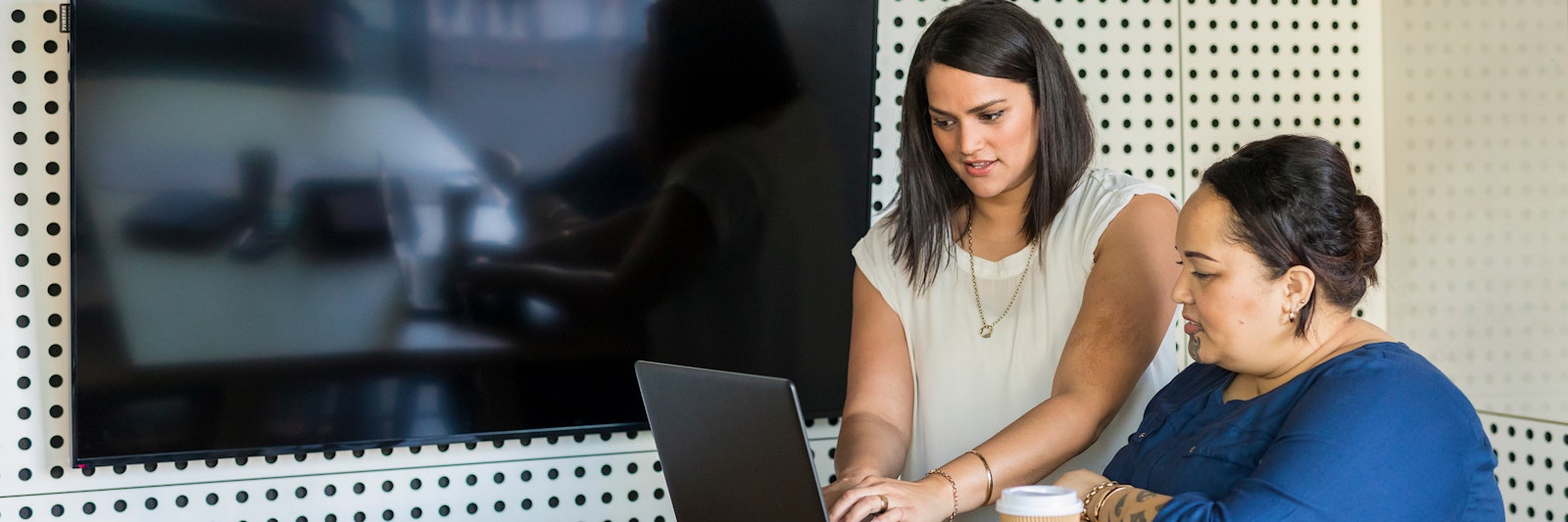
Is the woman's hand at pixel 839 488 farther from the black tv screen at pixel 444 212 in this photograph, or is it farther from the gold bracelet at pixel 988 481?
the black tv screen at pixel 444 212

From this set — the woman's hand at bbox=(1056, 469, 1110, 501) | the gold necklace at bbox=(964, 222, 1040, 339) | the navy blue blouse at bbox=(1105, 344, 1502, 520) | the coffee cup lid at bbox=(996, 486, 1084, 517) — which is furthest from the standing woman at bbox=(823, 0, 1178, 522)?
the coffee cup lid at bbox=(996, 486, 1084, 517)

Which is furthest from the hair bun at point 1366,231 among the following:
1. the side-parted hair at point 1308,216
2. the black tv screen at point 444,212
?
the black tv screen at point 444,212

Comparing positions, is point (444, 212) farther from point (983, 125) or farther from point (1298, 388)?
point (1298, 388)

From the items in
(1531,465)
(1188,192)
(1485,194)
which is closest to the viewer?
(1531,465)

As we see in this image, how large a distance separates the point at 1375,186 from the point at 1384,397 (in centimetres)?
170

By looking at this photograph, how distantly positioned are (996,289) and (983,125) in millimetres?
282

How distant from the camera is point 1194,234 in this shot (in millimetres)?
1444

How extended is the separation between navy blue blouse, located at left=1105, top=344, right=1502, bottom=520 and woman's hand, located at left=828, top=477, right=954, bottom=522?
11.6 inches

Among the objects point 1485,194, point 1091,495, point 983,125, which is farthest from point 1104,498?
point 1485,194

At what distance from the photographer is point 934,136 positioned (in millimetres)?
1876

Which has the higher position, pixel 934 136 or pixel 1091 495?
pixel 934 136

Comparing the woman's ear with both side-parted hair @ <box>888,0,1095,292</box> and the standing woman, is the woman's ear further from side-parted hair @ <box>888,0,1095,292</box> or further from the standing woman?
side-parted hair @ <box>888,0,1095,292</box>

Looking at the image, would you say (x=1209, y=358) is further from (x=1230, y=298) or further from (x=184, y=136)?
(x=184, y=136)

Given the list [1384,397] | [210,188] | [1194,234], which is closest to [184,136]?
[210,188]
